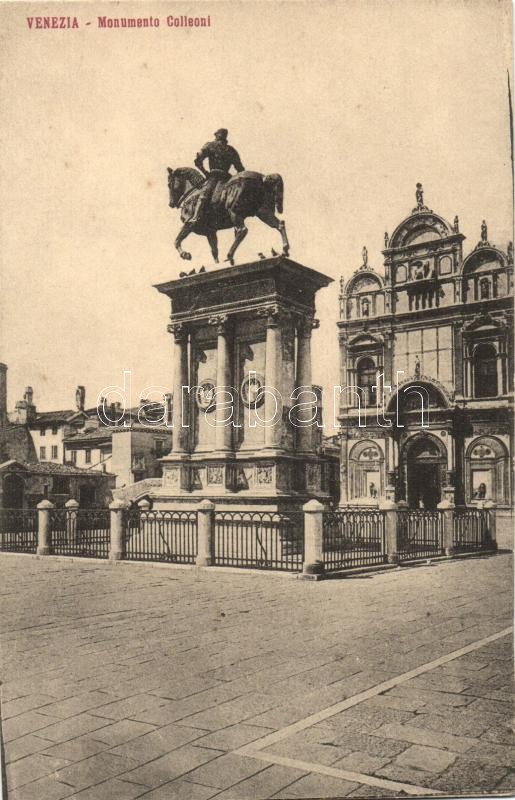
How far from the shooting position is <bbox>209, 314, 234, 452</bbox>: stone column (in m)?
15.2

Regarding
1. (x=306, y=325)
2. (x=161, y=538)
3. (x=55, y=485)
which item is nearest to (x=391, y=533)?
(x=161, y=538)

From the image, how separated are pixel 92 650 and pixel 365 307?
15462mm

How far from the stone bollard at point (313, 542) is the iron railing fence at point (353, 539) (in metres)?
0.33

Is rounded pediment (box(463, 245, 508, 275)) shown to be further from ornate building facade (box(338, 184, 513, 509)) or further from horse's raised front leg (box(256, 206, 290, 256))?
horse's raised front leg (box(256, 206, 290, 256))

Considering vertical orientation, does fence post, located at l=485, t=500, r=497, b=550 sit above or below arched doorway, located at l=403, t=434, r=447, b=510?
below

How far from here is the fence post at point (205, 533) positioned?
1302 centimetres

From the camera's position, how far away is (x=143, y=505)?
17.8 m

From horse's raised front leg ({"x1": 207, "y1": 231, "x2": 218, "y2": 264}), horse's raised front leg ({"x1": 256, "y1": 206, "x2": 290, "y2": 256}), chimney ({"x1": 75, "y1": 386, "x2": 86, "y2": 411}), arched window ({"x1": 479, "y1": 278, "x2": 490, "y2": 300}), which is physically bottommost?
chimney ({"x1": 75, "y1": 386, "x2": 86, "y2": 411})

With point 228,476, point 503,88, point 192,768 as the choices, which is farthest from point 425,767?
point 228,476

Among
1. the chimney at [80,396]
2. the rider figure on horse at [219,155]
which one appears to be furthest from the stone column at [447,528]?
the rider figure on horse at [219,155]

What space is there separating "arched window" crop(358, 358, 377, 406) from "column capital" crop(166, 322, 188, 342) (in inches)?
244

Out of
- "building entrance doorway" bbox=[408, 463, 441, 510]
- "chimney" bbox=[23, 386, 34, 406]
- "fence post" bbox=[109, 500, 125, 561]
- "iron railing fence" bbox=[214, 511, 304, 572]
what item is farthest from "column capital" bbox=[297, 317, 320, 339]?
"building entrance doorway" bbox=[408, 463, 441, 510]

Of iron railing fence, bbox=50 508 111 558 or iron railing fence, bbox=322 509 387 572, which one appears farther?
iron railing fence, bbox=50 508 111 558

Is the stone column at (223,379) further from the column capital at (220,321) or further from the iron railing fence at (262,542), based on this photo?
the iron railing fence at (262,542)
